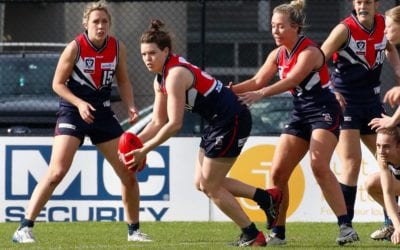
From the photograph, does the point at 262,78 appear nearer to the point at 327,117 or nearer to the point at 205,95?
the point at 327,117

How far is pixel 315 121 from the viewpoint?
948 cm

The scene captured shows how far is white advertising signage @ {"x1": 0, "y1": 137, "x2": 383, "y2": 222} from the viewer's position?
12430mm

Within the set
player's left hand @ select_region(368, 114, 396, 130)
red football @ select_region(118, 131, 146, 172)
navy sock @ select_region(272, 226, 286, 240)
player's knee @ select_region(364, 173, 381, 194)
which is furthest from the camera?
player's knee @ select_region(364, 173, 381, 194)

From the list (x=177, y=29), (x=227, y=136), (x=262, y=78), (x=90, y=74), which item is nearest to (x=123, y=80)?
(x=90, y=74)

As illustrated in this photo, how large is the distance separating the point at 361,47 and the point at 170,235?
2.28 m

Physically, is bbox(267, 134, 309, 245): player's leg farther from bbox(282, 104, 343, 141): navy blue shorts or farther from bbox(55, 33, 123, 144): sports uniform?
bbox(55, 33, 123, 144): sports uniform

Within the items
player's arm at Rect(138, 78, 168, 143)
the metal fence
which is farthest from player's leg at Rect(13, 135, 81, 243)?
the metal fence

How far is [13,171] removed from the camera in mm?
12516

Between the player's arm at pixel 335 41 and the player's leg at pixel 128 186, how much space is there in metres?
1.78

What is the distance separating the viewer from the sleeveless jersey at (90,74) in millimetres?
10078

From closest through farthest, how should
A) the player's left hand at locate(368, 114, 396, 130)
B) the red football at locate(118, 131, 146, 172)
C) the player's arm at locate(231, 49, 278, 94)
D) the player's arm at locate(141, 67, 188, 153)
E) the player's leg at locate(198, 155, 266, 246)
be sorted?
the player's arm at locate(141, 67, 188, 153) → the red football at locate(118, 131, 146, 172) → the player's left hand at locate(368, 114, 396, 130) → the player's leg at locate(198, 155, 266, 246) → the player's arm at locate(231, 49, 278, 94)

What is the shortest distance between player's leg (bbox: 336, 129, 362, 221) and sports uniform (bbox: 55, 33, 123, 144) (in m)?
1.76

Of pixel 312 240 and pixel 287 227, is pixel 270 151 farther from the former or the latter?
pixel 312 240

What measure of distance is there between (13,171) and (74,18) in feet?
27.8
